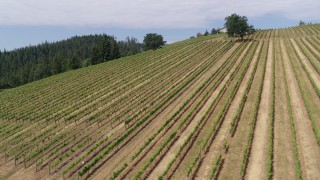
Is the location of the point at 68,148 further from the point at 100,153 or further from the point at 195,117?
the point at 195,117

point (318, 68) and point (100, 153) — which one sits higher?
point (318, 68)

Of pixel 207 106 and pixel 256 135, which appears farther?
pixel 207 106

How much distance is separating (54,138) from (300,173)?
1358 inches

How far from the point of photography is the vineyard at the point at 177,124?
3381 cm

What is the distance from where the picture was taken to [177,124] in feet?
151

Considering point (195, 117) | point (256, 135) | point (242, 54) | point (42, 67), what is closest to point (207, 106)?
point (195, 117)

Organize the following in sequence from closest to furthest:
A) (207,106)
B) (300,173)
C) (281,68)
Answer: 1. (300,173)
2. (207,106)
3. (281,68)

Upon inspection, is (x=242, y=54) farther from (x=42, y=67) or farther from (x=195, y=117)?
(x=42, y=67)

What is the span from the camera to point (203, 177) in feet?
101

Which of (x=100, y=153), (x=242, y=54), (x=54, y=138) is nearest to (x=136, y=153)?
(x=100, y=153)

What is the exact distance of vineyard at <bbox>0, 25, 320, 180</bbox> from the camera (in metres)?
33.8

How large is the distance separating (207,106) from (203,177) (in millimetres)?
21882

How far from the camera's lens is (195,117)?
47719 mm

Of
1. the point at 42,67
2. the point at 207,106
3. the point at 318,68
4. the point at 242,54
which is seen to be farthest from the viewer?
the point at 42,67
